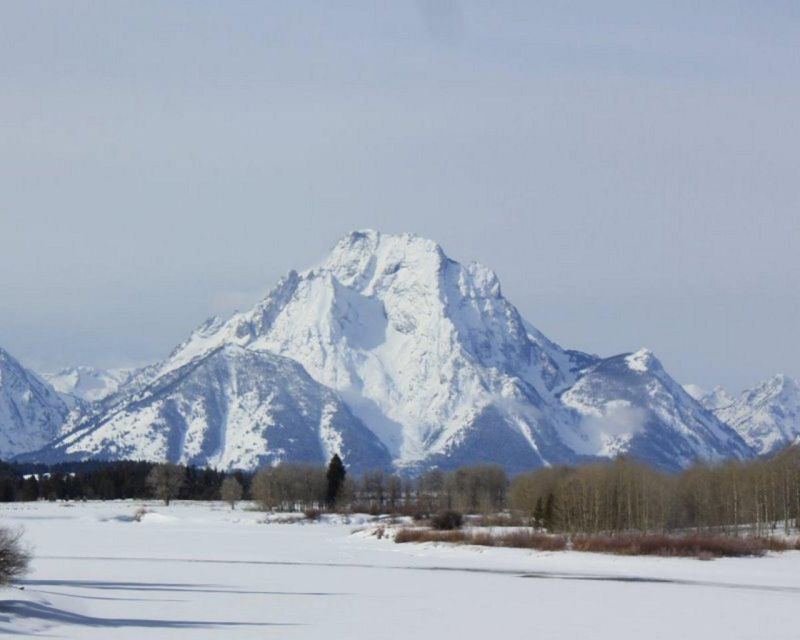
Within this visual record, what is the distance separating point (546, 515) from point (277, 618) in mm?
79557

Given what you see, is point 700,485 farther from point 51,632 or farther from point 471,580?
point 51,632

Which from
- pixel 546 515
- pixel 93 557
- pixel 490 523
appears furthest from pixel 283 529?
pixel 93 557

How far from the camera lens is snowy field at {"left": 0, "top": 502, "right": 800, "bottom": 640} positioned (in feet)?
166

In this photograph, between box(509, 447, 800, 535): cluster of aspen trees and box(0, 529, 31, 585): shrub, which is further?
box(509, 447, 800, 535): cluster of aspen trees

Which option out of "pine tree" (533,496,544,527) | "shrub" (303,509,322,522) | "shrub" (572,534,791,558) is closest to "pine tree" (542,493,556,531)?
"pine tree" (533,496,544,527)

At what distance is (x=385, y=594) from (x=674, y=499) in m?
77.7

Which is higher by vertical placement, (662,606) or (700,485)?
(700,485)

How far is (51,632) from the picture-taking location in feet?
152

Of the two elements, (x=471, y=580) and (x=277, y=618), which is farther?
(x=471, y=580)

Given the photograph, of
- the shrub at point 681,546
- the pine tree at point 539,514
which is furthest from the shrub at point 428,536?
the shrub at point 681,546

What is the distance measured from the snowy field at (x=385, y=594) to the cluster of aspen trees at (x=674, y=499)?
20654 mm

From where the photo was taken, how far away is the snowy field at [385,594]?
166 ft

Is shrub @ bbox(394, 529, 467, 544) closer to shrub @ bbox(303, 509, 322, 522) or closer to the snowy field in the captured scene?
the snowy field

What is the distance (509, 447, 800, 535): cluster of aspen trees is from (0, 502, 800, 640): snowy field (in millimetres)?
20654
